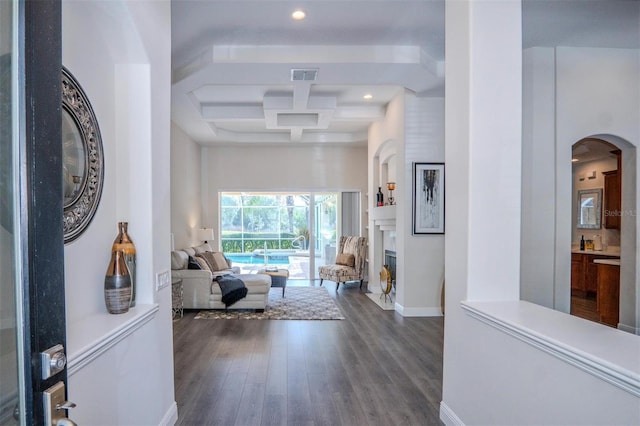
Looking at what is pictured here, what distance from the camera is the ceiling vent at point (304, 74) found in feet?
12.8

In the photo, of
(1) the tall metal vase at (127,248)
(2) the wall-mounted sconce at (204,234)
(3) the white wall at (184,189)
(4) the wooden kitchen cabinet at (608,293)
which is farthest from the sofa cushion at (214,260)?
(4) the wooden kitchen cabinet at (608,293)

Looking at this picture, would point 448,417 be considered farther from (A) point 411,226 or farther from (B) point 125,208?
(A) point 411,226

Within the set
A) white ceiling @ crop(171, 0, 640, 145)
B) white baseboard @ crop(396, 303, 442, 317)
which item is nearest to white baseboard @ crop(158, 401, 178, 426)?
white ceiling @ crop(171, 0, 640, 145)

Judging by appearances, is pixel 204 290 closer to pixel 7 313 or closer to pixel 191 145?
pixel 191 145

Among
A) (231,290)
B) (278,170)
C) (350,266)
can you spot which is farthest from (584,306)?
(278,170)

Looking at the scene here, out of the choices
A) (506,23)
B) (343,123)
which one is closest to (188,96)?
(343,123)

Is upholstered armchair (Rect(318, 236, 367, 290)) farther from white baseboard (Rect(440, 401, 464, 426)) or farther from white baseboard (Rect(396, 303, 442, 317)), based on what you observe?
white baseboard (Rect(440, 401, 464, 426))

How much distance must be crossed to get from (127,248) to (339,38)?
2.87 metres

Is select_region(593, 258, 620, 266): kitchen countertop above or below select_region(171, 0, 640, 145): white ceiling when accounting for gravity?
below

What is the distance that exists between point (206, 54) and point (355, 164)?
4904mm

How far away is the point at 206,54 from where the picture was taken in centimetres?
370

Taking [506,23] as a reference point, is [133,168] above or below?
below

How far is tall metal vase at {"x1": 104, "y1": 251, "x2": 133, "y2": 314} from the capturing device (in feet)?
5.88

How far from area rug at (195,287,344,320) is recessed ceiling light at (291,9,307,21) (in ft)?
12.0
